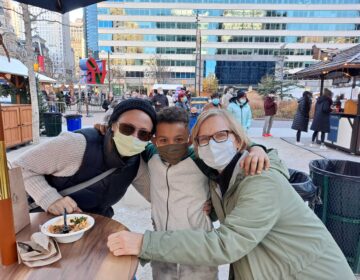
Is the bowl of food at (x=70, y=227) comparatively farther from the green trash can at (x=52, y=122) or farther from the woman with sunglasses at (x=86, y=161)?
the green trash can at (x=52, y=122)

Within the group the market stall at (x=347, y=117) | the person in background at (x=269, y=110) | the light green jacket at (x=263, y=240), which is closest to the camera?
the light green jacket at (x=263, y=240)

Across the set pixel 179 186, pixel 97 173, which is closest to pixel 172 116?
pixel 179 186

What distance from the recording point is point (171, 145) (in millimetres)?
1856

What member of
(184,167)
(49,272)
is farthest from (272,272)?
(49,272)

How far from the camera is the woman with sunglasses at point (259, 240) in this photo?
1.32 m

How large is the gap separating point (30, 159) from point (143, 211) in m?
2.89

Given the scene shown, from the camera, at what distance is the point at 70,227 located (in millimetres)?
1588

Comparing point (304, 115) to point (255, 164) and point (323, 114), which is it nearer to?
point (323, 114)

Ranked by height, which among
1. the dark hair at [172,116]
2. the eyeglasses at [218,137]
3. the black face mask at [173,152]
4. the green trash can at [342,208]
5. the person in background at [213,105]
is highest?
the person in background at [213,105]

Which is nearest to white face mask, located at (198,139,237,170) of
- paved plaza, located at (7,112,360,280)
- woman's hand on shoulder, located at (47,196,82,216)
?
woman's hand on shoulder, located at (47,196,82,216)

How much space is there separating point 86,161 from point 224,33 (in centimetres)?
6699

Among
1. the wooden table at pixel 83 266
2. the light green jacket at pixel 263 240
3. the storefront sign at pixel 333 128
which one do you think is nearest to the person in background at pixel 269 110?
the storefront sign at pixel 333 128

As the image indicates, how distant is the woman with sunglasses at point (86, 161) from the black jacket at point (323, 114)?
9.18m

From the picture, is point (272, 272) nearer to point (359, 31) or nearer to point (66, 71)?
point (66, 71)
